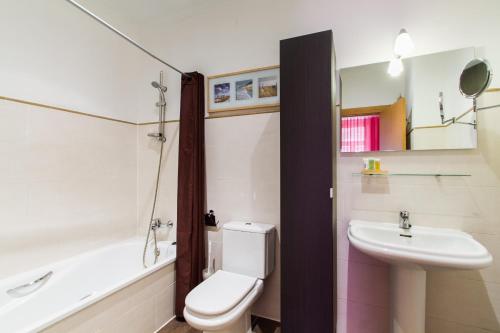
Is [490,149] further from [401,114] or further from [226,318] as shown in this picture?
[226,318]

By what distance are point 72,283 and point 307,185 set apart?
183 cm

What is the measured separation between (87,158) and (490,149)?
2859 mm

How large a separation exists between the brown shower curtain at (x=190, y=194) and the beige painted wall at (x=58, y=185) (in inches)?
28.8

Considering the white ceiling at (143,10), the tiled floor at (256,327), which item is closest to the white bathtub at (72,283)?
the tiled floor at (256,327)

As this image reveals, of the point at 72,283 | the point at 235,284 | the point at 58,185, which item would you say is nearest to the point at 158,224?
the point at 72,283

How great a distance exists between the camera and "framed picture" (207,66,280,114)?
1810 millimetres

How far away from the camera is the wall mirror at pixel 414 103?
4.38 feet

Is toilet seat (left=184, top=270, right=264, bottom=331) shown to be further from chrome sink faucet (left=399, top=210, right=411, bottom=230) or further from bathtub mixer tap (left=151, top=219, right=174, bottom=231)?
chrome sink faucet (left=399, top=210, right=411, bottom=230)

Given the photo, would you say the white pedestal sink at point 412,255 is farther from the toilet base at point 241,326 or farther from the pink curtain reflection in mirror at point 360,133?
the toilet base at point 241,326

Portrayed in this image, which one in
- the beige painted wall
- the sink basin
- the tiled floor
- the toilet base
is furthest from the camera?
the tiled floor

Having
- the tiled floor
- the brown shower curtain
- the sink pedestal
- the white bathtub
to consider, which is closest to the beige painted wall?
the white bathtub

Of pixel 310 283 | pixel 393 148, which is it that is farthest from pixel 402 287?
pixel 393 148

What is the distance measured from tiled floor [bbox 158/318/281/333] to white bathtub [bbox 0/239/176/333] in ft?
1.58

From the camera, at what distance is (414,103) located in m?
1.44
